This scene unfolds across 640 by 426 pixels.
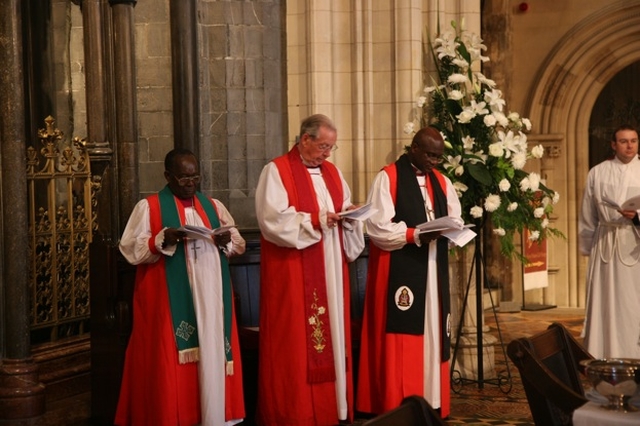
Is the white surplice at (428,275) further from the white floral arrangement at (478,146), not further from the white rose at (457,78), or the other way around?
the white rose at (457,78)

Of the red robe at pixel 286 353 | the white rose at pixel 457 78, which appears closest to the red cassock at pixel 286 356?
A: the red robe at pixel 286 353

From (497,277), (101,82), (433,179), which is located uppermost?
(101,82)

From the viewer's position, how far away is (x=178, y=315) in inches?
253

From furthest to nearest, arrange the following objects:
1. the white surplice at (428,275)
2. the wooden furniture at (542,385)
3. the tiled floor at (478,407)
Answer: the tiled floor at (478,407) < the white surplice at (428,275) < the wooden furniture at (542,385)

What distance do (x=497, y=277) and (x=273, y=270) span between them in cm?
683

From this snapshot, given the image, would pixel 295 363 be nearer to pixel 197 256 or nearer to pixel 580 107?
pixel 197 256

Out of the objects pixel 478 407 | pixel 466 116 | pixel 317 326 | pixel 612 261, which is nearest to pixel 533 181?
pixel 466 116

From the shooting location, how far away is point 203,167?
8.48 metres

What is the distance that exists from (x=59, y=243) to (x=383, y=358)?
224cm

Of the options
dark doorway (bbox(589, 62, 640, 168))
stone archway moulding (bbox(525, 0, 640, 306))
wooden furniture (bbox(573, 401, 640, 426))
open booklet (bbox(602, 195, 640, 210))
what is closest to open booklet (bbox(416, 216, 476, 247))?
open booklet (bbox(602, 195, 640, 210))

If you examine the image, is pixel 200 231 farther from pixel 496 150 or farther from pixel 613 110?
pixel 613 110

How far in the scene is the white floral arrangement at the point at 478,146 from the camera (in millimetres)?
8164

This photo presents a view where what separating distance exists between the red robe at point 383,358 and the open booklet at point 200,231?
1084 millimetres

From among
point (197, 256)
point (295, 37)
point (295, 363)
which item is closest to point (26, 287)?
point (197, 256)
